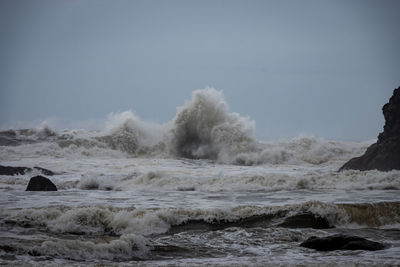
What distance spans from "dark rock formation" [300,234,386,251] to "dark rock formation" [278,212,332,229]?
6.36 ft

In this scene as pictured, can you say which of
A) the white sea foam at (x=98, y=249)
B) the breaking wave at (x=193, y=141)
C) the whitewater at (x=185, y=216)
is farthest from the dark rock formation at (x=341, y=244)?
the breaking wave at (x=193, y=141)

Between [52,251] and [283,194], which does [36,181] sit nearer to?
[283,194]

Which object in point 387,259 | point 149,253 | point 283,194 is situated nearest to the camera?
point 387,259

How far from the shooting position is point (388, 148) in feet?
58.2

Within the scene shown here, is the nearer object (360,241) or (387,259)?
(387,259)

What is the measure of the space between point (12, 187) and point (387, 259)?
11.9 m

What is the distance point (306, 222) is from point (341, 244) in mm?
2224

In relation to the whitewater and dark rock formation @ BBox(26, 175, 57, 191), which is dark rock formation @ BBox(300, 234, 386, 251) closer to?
the whitewater

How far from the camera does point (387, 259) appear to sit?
6270 millimetres

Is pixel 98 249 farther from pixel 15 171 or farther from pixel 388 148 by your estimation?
pixel 388 148

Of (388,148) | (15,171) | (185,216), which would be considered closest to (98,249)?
(185,216)

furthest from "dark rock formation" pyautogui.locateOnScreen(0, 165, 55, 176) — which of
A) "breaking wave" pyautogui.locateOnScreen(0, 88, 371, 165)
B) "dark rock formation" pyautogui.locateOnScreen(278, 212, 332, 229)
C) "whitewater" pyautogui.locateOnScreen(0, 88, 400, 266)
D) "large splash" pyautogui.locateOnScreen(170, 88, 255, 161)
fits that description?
"dark rock formation" pyautogui.locateOnScreen(278, 212, 332, 229)

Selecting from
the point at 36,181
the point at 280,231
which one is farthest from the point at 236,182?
the point at 280,231

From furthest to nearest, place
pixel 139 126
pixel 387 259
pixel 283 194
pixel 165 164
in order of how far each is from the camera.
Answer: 1. pixel 139 126
2. pixel 165 164
3. pixel 283 194
4. pixel 387 259
